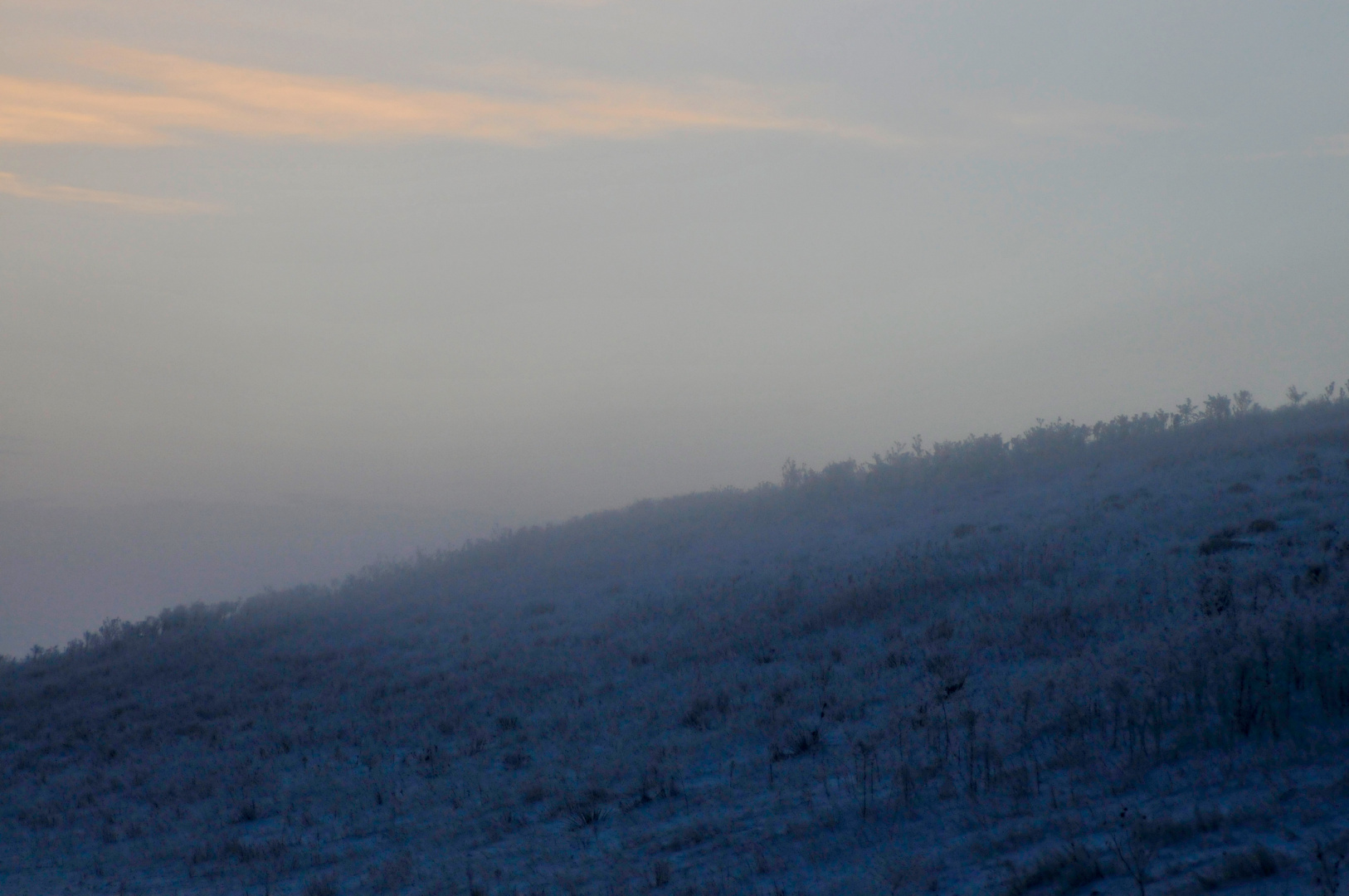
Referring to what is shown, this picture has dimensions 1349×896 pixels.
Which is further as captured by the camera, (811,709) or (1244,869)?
(811,709)

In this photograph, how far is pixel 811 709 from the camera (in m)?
10.6

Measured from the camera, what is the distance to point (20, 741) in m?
17.1

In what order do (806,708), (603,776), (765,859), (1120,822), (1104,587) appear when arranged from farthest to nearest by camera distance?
1. (1104,587)
2. (806,708)
3. (603,776)
4. (765,859)
5. (1120,822)

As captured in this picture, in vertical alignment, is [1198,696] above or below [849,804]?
above

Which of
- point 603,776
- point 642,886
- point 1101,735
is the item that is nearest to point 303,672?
point 603,776

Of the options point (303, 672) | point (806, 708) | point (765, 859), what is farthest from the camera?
point (303, 672)

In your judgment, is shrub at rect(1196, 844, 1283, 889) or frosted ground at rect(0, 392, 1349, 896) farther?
frosted ground at rect(0, 392, 1349, 896)

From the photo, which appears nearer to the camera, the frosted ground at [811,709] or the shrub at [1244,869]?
the shrub at [1244,869]

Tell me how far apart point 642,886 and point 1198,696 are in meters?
4.20

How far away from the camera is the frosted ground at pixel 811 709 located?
20.6 feet

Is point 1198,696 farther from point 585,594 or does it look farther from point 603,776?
point 585,594

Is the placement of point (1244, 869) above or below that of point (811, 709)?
above

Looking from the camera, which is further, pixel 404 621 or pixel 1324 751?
pixel 404 621

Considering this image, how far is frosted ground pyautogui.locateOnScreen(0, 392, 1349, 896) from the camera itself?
6266mm
